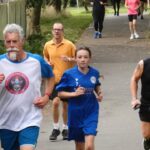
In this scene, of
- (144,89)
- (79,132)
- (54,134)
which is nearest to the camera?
(144,89)

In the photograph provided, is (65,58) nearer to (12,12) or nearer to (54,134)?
(54,134)

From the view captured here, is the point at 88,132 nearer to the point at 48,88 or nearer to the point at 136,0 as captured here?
the point at 48,88

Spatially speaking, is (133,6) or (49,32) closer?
(133,6)

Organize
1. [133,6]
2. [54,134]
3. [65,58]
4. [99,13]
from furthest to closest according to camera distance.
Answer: [99,13] → [133,6] → [54,134] → [65,58]

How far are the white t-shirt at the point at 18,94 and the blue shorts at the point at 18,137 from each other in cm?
5

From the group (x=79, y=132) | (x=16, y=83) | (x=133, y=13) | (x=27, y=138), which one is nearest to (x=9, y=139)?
(x=27, y=138)

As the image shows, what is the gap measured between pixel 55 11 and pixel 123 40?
557 inches

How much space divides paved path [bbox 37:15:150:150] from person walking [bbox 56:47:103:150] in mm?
1652

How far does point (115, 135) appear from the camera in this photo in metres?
10.3

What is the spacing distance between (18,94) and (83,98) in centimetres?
146

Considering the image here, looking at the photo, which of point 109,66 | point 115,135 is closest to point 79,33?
point 109,66

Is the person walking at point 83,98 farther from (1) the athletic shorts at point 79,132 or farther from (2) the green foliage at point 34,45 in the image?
(2) the green foliage at point 34,45

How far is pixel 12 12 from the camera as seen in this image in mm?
15945

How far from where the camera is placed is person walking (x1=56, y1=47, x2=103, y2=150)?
781 centimetres
